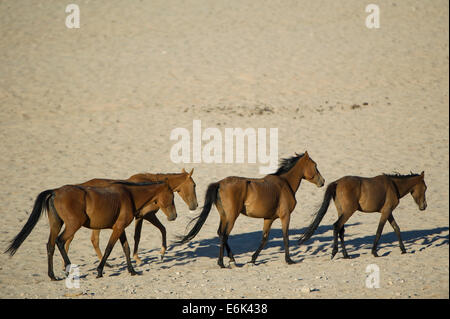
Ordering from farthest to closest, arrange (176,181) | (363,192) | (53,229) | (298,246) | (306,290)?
(298,246) < (363,192) < (176,181) < (53,229) < (306,290)

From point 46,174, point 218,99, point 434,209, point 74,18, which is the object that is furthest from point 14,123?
point 434,209

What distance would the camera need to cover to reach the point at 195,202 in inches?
439

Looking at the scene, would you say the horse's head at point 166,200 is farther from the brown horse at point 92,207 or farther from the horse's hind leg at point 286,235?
the horse's hind leg at point 286,235

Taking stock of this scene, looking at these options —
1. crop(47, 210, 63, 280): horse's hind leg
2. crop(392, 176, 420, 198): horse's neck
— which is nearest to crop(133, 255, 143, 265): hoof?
crop(47, 210, 63, 280): horse's hind leg

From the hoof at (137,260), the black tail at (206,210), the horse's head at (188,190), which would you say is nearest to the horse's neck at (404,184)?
the black tail at (206,210)

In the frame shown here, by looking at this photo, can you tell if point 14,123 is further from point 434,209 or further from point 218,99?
point 434,209

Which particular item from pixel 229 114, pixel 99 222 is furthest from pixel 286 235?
pixel 229 114

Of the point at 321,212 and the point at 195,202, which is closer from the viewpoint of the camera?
the point at 195,202

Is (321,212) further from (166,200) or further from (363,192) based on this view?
(166,200)

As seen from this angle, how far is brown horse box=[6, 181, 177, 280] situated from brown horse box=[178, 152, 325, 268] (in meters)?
0.90

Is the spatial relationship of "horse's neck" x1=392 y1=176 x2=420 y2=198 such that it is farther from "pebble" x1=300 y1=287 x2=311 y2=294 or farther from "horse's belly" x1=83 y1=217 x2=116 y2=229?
"horse's belly" x1=83 y1=217 x2=116 y2=229

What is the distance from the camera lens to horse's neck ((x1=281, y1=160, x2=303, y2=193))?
1149cm

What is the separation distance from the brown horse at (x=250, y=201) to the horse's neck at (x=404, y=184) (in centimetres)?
223

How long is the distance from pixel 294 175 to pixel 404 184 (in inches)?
97.1
